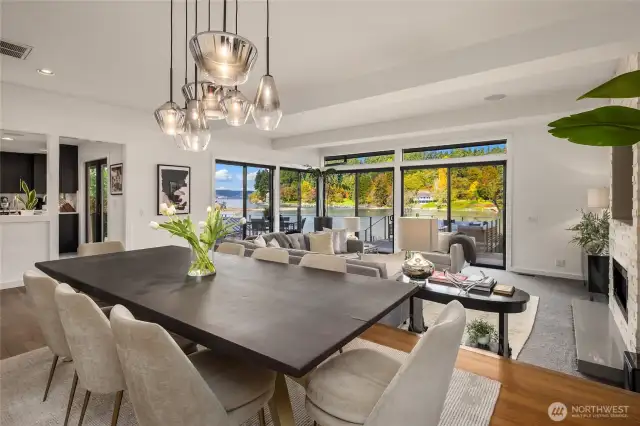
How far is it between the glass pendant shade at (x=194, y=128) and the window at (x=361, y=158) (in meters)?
6.06

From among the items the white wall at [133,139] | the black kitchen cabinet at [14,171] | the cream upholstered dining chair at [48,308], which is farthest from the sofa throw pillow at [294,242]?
the black kitchen cabinet at [14,171]

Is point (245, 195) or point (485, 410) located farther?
point (245, 195)

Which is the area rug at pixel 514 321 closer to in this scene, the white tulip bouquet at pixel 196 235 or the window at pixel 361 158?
the white tulip bouquet at pixel 196 235

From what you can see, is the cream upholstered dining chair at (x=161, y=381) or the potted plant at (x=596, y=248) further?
the potted plant at (x=596, y=248)

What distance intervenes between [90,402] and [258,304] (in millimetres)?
1485

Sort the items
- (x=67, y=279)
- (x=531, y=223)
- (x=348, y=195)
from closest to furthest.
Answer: (x=67, y=279) → (x=531, y=223) → (x=348, y=195)

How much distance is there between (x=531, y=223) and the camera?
19.5ft

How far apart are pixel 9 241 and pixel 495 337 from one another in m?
6.28

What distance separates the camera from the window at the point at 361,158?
8.02 meters

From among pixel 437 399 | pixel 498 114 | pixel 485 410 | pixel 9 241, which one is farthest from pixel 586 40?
pixel 9 241

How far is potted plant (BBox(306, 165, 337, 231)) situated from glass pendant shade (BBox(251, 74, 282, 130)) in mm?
6067

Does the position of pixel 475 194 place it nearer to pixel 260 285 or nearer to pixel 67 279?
pixel 260 285

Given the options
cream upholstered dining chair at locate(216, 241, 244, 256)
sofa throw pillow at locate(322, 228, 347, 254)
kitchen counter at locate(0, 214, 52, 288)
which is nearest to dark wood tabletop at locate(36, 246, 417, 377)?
cream upholstered dining chair at locate(216, 241, 244, 256)

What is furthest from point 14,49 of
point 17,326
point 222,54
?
point 222,54
